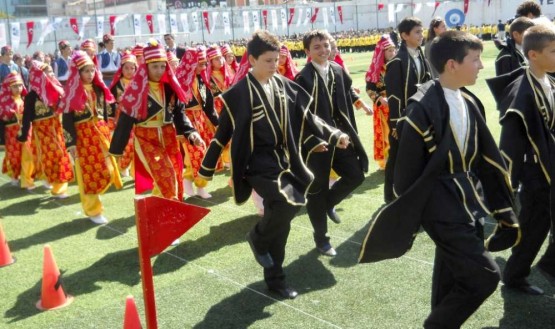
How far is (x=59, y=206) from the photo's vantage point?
823 centimetres

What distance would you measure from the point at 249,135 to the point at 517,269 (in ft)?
6.68

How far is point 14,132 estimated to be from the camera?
9.40 m

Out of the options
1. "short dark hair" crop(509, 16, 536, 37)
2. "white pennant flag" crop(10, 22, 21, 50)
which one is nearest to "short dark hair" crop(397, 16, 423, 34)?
"short dark hair" crop(509, 16, 536, 37)

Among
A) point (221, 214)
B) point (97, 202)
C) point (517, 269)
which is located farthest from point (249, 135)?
point (97, 202)

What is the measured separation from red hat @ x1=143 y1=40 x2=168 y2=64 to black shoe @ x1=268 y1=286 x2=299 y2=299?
2473 millimetres

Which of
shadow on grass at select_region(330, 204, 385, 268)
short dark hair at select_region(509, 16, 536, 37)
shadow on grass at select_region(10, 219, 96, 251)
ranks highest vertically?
short dark hair at select_region(509, 16, 536, 37)

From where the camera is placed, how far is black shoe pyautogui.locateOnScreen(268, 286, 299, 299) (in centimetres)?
468

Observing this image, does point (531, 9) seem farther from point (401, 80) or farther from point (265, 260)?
point (265, 260)

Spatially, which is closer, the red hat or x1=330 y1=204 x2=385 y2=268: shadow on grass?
x1=330 y1=204 x2=385 y2=268: shadow on grass

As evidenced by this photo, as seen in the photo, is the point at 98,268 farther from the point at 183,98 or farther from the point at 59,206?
the point at 59,206

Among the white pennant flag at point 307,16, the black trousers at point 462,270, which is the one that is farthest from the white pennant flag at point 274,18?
the black trousers at point 462,270

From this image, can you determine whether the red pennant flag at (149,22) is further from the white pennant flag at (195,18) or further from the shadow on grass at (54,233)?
the shadow on grass at (54,233)

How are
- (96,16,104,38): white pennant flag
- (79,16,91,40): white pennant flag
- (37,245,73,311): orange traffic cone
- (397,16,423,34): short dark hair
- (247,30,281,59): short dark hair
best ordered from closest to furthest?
(247,30,281,59): short dark hair, (37,245,73,311): orange traffic cone, (397,16,423,34): short dark hair, (96,16,104,38): white pennant flag, (79,16,91,40): white pennant flag

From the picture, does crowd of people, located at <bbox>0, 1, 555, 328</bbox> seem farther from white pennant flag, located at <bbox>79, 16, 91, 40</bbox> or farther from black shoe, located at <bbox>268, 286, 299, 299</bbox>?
white pennant flag, located at <bbox>79, 16, 91, 40</bbox>
